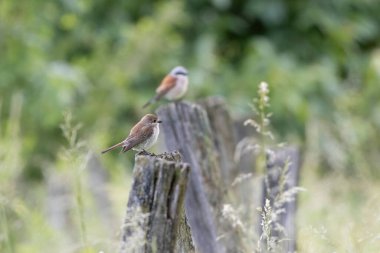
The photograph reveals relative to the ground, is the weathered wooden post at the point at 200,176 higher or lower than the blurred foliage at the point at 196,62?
lower

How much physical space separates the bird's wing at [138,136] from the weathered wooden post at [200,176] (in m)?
0.64

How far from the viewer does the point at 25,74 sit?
30.7ft

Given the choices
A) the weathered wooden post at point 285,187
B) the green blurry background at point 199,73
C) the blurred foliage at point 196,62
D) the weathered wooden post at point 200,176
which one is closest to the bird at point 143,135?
the weathered wooden post at point 200,176

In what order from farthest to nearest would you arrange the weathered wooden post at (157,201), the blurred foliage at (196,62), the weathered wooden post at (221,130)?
1. the blurred foliage at (196,62)
2. the weathered wooden post at (221,130)
3. the weathered wooden post at (157,201)

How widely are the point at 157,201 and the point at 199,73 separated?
25.3 feet

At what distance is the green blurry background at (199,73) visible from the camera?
367 inches

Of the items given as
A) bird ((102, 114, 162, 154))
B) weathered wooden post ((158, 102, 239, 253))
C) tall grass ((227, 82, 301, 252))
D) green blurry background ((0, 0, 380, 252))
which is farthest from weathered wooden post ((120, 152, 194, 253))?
green blurry background ((0, 0, 380, 252))

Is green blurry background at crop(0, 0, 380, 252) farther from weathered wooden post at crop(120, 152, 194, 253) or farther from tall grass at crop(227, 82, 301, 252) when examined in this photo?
weathered wooden post at crop(120, 152, 194, 253)

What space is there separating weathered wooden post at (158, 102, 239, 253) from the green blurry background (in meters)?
2.80

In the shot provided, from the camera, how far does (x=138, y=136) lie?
406 centimetres

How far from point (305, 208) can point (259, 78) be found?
3326 millimetres

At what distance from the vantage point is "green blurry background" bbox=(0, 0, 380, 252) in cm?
931

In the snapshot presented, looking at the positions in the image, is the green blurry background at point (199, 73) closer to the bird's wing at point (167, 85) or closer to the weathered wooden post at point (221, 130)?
the bird's wing at point (167, 85)

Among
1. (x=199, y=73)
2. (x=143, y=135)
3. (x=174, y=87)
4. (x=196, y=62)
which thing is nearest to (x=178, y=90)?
(x=174, y=87)
